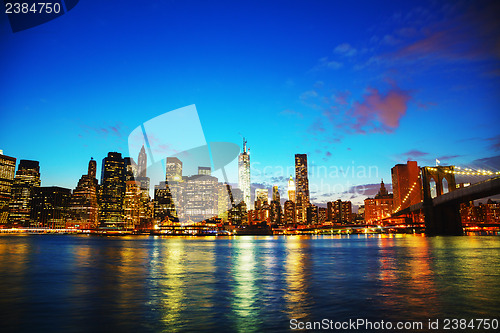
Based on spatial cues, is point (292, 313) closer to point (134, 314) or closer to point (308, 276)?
point (134, 314)

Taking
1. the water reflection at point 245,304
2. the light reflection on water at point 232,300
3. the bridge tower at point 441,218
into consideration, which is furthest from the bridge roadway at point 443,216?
the water reflection at point 245,304

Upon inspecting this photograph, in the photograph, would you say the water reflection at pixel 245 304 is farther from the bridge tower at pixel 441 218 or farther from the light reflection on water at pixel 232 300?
the bridge tower at pixel 441 218

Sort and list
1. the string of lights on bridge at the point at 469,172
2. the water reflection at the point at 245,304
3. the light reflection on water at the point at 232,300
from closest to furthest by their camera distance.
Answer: the water reflection at the point at 245,304 < the light reflection on water at the point at 232,300 < the string of lights on bridge at the point at 469,172

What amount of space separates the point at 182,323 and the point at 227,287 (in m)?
7.72

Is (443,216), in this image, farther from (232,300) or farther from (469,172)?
(232,300)

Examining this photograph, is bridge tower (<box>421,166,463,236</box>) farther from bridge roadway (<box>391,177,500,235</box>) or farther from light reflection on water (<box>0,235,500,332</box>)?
light reflection on water (<box>0,235,500,332</box>)

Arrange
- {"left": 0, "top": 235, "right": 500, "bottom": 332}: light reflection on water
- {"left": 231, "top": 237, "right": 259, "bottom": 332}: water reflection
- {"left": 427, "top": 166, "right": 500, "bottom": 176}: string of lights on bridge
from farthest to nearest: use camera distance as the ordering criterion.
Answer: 1. {"left": 427, "top": 166, "right": 500, "bottom": 176}: string of lights on bridge
2. {"left": 0, "top": 235, "right": 500, "bottom": 332}: light reflection on water
3. {"left": 231, "top": 237, "right": 259, "bottom": 332}: water reflection

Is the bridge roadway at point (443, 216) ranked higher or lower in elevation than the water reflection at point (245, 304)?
higher

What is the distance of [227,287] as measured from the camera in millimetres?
18297

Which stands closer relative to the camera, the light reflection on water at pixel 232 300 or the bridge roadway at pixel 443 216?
the light reflection on water at pixel 232 300

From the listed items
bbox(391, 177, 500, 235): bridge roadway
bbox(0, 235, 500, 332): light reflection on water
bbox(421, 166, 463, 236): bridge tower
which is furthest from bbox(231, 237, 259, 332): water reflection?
bbox(421, 166, 463, 236): bridge tower

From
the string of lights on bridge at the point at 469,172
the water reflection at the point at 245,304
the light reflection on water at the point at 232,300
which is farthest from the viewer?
the string of lights on bridge at the point at 469,172

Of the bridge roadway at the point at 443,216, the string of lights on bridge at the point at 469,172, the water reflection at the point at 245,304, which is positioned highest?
the string of lights on bridge at the point at 469,172

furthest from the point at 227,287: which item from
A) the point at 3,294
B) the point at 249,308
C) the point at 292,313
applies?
the point at 3,294
